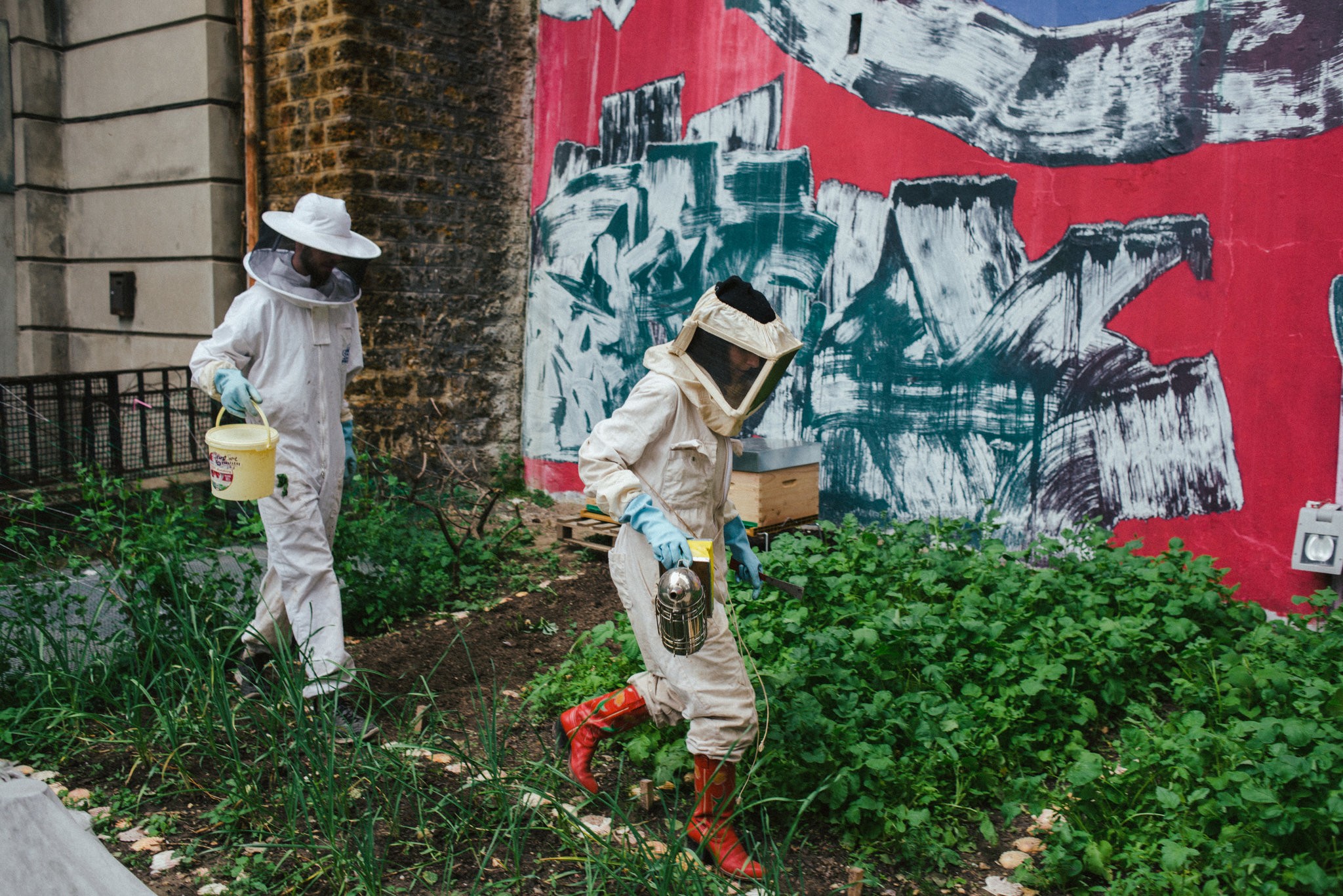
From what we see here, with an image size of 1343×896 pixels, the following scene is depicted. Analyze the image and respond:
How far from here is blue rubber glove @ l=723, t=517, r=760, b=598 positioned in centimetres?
352

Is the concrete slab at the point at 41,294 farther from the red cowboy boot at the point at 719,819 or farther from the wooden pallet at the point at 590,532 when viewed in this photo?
the red cowboy boot at the point at 719,819

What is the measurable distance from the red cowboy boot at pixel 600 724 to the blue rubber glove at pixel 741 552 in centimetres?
55

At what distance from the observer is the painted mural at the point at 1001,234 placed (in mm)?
4816

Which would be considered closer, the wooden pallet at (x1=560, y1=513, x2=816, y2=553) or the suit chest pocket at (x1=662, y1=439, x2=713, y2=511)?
the suit chest pocket at (x1=662, y1=439, x2=713, y2=511)

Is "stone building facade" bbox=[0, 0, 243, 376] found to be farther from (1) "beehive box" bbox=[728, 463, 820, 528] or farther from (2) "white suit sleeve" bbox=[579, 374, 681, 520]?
(2) "white suit sleeve" bbox=[579, 374, 681, 520]

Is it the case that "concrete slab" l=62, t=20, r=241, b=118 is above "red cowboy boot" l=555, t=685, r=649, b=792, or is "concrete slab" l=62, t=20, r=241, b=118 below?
above

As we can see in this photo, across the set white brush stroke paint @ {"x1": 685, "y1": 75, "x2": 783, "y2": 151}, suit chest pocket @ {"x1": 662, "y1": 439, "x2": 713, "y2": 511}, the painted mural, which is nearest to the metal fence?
the painted mural

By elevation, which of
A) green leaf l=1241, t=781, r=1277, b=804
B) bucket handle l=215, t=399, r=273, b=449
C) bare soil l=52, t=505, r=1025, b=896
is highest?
bucket handle l=215, t=399, r=273, b=449

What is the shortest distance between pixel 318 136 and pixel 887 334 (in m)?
4.28

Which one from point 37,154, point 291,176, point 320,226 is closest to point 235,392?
point 320,226

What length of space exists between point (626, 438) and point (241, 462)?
4.99ft

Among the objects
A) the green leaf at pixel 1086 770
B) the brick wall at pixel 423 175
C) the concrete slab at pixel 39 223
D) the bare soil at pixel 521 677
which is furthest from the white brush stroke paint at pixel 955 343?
the concrete slab at pixel 39 223

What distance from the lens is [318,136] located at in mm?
7156

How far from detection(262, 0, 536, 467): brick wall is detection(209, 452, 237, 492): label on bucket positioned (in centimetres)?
368
